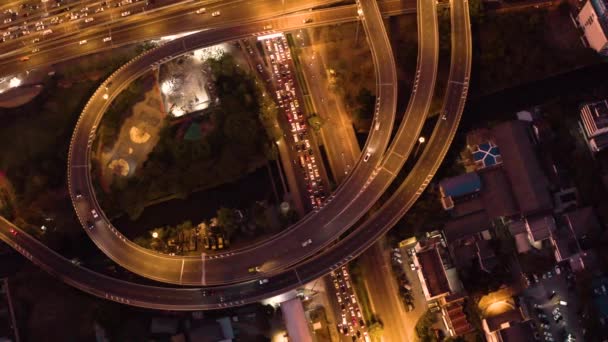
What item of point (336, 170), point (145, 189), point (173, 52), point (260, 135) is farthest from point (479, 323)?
point (173, 52)

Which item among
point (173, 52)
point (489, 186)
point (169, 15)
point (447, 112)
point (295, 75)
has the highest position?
point (169, 15)

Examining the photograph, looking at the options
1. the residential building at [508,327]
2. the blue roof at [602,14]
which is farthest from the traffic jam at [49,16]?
the residential building at [508,327]

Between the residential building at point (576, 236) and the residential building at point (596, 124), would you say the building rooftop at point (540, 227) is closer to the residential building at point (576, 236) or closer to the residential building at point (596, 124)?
the residential building at point (576, 236)

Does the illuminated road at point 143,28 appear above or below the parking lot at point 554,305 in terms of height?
above

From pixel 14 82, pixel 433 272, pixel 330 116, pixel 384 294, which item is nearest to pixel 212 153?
pixel 330 116

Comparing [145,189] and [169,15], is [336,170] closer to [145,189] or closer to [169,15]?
[145,189]

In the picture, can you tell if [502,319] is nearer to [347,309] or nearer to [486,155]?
[347,309]
